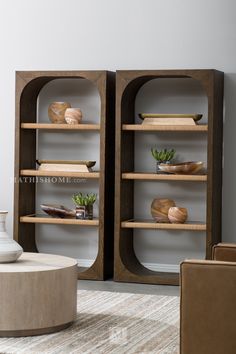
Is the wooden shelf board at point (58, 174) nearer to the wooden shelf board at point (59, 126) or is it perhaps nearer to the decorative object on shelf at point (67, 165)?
the decorative object on shelf at point (67, 165)

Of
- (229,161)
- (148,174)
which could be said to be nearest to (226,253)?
(148,174)

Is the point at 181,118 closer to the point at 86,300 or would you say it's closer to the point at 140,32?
the point at 140,32

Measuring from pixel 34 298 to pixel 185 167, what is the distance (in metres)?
2.40

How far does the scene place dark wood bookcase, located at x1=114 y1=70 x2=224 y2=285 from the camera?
6348mm

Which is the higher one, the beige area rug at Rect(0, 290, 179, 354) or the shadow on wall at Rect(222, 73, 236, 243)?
the shadow on wall at Rect(222, 73, 236, 243)

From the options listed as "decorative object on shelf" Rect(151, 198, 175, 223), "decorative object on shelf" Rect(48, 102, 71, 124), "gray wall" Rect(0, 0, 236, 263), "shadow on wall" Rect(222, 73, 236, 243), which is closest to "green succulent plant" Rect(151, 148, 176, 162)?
"gray wall" Rect(0, 0, 236, 263)

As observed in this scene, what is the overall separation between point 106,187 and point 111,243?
1.71 feet

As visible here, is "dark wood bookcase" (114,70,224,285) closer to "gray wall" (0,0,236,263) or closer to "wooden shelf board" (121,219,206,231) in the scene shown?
"wooden shelf board" (121,219,206,231)

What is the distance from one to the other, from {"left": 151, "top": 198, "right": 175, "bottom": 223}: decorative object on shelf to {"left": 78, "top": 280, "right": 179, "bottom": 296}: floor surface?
581 mm

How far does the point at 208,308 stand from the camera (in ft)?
12.1

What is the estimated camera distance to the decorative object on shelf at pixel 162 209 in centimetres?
667

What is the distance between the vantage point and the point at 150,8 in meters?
6.84

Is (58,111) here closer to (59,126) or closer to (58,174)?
(59,126)

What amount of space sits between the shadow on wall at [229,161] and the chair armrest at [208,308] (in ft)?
9.82
